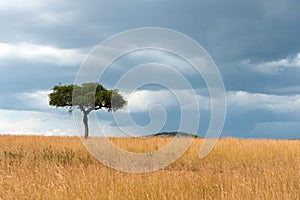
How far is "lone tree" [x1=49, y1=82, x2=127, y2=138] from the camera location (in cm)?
2920

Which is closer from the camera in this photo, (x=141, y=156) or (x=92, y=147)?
(x=141, y=156)

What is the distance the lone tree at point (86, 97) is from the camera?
2920 centimetres

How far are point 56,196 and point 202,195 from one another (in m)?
2.67

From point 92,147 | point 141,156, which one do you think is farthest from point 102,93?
point 141,156

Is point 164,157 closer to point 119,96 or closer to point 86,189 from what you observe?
point 86,189

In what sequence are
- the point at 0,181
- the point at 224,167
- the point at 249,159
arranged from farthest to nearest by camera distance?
the point at 249,159 < the point at 224,167 < the point at 0,181

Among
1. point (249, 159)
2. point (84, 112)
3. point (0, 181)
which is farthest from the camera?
point (84, 112)

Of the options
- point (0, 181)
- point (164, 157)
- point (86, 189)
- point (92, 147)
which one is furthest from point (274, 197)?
point (92, 147)

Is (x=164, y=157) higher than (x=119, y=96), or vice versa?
(x=119, y=96)

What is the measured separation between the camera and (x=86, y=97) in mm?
28812

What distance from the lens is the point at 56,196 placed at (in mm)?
6676

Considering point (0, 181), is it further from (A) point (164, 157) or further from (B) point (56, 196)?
(A) point (164, 157)

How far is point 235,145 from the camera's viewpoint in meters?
18.6

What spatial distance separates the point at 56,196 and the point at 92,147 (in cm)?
1091
